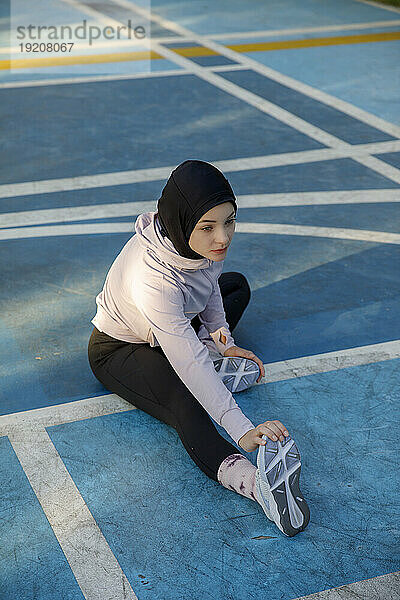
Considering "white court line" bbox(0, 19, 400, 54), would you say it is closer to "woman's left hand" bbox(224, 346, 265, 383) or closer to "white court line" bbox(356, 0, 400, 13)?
"white court line" bbox(356, 0, 400, 13)

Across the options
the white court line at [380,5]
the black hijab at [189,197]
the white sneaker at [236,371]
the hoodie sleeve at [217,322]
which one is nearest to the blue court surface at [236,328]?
the white sneaker at [236,371]

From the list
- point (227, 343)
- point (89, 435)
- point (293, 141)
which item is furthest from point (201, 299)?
point (293, 141)

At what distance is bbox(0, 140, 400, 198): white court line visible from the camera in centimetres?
555

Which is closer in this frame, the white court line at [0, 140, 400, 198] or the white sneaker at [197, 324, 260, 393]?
the white sneaker at [197, 324, 260, 393]

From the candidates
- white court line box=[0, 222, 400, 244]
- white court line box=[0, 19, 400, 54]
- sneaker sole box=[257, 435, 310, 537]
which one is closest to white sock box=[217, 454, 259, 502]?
sneaker sole box=[257, 435, 310, 537]

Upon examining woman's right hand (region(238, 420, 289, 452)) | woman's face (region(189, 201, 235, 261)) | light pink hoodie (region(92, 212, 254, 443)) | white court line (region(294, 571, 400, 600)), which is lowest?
white court line (region(294, 571, 400, 600))

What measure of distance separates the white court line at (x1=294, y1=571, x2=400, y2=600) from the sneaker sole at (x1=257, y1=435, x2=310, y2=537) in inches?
10.2

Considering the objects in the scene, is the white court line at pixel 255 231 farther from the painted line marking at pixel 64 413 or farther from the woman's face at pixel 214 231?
the woman's face at pixel 214 231

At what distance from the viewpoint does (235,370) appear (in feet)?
11.1

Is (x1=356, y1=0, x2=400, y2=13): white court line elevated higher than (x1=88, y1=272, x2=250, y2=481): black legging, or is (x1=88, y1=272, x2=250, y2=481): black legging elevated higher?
(x1=356, y1=0, x2=400, y2=13): white court line

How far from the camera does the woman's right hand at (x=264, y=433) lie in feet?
8.74

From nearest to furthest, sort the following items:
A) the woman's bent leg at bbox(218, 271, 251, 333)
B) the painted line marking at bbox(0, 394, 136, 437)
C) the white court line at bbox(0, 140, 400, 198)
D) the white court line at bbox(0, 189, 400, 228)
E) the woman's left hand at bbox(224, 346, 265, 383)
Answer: the painted line marking at bbox(0, 394, 136, 437), the woman's left hand at bbox(224, 346, 265, 383), the woman's bent leg at bbox(218, 271, 251, 333), the white court line at bbox(0, 189, 400, 228), the white court line at bbox(0, 140, 400, 198)

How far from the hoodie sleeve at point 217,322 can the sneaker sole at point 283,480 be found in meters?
0.80

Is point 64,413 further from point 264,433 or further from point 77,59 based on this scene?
point 77,59
